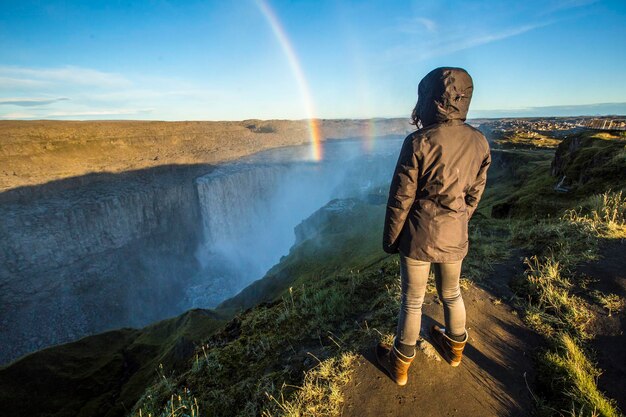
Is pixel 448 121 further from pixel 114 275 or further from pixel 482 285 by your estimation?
pixel 114 275

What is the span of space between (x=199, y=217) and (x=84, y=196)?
16134 millimetres

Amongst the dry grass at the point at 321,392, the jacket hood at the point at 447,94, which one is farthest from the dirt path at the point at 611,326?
the jacket hood at the point at 447,94

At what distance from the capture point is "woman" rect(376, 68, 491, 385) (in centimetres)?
283

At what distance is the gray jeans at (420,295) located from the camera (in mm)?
3117

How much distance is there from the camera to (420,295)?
10.4ft

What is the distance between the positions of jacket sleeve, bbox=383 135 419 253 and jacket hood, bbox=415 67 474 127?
0.34m

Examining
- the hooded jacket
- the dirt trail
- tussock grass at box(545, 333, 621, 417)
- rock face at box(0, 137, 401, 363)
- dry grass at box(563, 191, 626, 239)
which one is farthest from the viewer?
rock face at box(0, 137, 401, 363)

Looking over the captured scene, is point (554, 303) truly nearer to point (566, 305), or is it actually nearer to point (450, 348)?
point (566, 305)

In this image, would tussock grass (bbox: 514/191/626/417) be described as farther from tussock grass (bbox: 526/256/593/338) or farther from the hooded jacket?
the hooded jacket

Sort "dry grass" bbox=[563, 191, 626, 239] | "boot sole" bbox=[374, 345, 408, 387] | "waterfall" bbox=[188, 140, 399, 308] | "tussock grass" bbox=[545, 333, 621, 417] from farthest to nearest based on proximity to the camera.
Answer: "waterfall" bbox=[188, 140, 399, 308]
"dry grass" bbox=[563, 191, 626, 239]
"boot sole" bbox=[374, 345, 408, 387]
"tussock grass" bbox=[545, 333, 621, 417]

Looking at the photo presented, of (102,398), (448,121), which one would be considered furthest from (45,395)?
(448,121)

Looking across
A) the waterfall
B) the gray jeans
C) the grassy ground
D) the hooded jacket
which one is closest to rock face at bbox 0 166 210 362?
the waterfall

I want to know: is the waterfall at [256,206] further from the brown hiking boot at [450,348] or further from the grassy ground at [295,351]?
the brown hiking boot at [450,348]

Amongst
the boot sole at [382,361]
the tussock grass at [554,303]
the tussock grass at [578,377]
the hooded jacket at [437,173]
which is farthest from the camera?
the tussock grass at [554,303]
